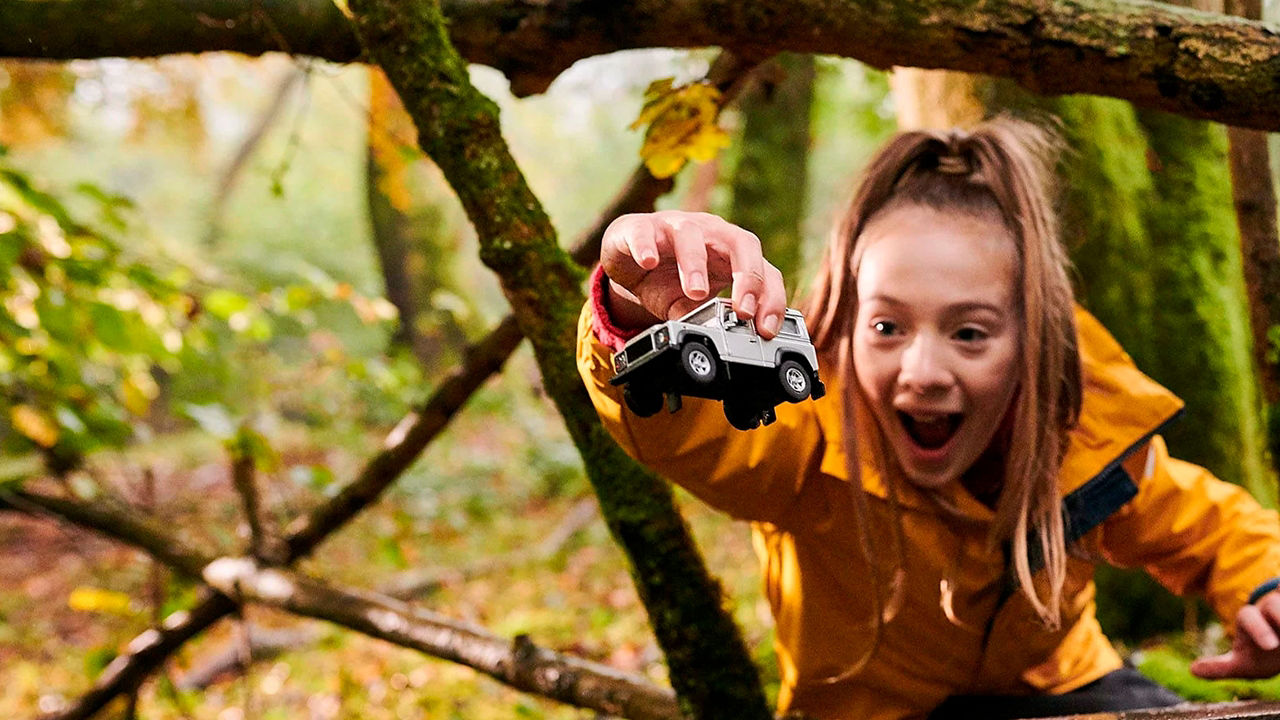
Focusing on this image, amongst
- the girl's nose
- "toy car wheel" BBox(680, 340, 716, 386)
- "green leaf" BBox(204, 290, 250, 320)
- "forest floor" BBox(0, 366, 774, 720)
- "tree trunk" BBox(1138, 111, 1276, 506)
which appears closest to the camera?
"toy car wheel" BBox(680, 340, 716, 386)

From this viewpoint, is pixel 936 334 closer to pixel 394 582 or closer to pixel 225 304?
pixel 225 304

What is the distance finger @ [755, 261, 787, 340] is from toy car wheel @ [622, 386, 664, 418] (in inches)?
5.4

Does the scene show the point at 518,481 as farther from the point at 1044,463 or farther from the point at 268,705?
the point at 1044,463

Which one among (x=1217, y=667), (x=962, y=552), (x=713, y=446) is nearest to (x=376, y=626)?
(x=713, y=446)

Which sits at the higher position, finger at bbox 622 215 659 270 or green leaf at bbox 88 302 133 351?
green leaf at bbox 88 302 133 351

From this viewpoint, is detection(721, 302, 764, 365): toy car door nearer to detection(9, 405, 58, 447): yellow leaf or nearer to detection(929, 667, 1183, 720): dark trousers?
detection(929, 667, 1183, 720): dark trousers

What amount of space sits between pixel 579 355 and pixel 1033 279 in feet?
3.10

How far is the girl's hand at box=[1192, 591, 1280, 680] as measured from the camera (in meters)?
1.95

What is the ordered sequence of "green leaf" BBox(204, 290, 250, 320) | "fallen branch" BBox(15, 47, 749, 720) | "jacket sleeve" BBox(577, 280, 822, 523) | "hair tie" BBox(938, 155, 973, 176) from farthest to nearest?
"green leaf" BBox(204, 290, 250, 320) → "fallen branch" BBox(15, 47, 749, 720) → "hair tie" BBox(938, 155, 973, 176) → "jacket sleeve" BBox(577, 280, 822, 523)

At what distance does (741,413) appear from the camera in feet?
3.25

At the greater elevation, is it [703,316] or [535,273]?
[535,273]

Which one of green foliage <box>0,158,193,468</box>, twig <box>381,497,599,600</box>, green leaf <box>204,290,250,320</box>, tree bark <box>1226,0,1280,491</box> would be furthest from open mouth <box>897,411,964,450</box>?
twig <box>381,497,599,600</box>

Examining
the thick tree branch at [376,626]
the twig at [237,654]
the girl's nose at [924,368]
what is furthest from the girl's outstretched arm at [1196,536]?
the twig at [237,654]

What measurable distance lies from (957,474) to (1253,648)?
0.80 metres
